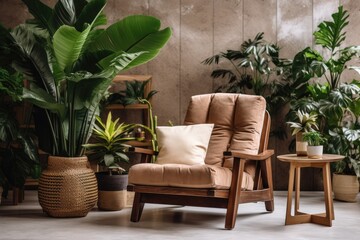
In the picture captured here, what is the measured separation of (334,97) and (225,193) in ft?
6.01

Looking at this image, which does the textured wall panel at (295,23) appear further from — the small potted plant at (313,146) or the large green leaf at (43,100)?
the large green leaf at (43,100)

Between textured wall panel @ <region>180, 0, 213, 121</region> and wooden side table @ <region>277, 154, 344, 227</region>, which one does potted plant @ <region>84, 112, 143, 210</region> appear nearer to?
textured wall panel @ <region>180, 0, 213, 121</region>

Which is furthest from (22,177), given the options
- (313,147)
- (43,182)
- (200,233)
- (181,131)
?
(313,147)

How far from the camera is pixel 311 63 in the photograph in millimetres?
5410

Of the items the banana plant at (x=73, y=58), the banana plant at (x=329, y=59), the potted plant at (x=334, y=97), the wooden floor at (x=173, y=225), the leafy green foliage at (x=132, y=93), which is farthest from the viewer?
the leafy green foliage at (x=132, y=93)

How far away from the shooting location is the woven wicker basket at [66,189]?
14.6 feet

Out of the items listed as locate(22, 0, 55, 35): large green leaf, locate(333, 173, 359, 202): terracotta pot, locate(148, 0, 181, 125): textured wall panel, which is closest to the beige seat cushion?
locate(22, 0, 55, 35): large green leaf

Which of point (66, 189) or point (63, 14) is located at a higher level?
point (63, 14)

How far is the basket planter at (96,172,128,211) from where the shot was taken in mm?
4773

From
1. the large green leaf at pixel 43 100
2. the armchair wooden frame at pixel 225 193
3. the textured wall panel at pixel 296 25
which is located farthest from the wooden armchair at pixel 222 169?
the textured wall panel at pixel 296 25

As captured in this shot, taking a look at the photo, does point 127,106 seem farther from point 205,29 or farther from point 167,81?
point 205,29

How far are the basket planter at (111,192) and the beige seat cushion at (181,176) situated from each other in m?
0.68

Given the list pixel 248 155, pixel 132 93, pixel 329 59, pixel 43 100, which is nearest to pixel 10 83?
pixel 43 100

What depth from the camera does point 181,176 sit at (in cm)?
395
